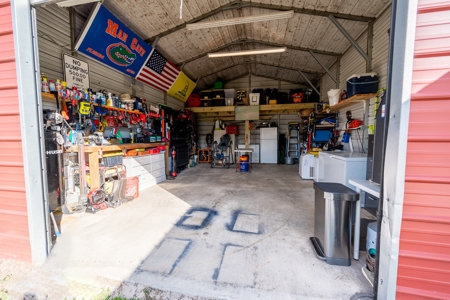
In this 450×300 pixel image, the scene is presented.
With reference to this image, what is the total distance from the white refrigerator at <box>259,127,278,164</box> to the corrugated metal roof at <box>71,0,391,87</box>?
3.00 meters

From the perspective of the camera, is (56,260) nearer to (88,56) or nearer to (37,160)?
(37,160)

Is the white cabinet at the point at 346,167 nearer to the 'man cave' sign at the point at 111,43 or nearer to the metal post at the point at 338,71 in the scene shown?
the metal post at the point at 338,71

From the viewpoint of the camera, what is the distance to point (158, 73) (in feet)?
17.9

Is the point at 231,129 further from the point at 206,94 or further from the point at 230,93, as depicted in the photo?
the point at 206,94

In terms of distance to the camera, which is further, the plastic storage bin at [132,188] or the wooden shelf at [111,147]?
the plastic storage bin at [132,188]

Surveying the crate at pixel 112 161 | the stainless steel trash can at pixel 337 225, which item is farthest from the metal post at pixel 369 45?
the crate at pixel 112 161

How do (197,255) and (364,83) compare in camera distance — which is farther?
(364,83)

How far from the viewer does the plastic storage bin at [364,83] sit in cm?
357

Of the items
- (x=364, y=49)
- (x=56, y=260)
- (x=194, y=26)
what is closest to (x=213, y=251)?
(x=56, y=260)

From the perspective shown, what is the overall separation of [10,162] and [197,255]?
78.5 inches

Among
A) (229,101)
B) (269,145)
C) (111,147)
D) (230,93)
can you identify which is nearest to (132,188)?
(111,147)

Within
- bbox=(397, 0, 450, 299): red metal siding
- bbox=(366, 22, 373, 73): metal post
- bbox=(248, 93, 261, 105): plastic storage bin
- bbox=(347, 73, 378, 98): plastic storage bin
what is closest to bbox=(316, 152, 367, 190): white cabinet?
bbox=(347, 73, 378, 98): plastic storage bin

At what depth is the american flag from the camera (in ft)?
16.3

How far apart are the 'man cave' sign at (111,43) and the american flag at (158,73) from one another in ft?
0.98
